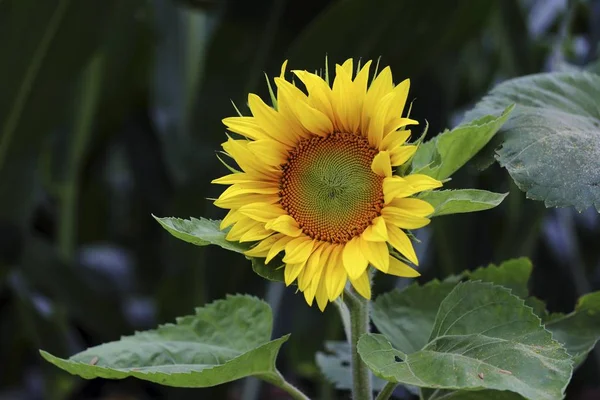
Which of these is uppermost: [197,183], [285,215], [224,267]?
[285,215]

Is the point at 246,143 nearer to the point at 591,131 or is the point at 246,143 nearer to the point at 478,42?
the point at 591,131

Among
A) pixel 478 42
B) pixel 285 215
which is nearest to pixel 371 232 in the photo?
pixel 285 215

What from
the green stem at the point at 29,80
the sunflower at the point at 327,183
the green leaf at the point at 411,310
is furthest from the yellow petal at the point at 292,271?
the green stem at the point at 29,80

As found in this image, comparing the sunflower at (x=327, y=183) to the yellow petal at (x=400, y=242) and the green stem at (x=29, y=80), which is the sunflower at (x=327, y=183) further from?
the green stem at (x=29, y=80)

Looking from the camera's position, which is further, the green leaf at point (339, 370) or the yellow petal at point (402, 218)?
the green leaf at point (339, 370)

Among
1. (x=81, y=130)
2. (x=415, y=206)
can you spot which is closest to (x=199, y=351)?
(x=415, y=206)

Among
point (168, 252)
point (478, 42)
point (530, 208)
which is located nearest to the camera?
point (530, 208)

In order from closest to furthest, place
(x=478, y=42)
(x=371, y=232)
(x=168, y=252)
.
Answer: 1. (x=371, y=232)
2. (x=168, y=252)
3. (x=478, y=42)
